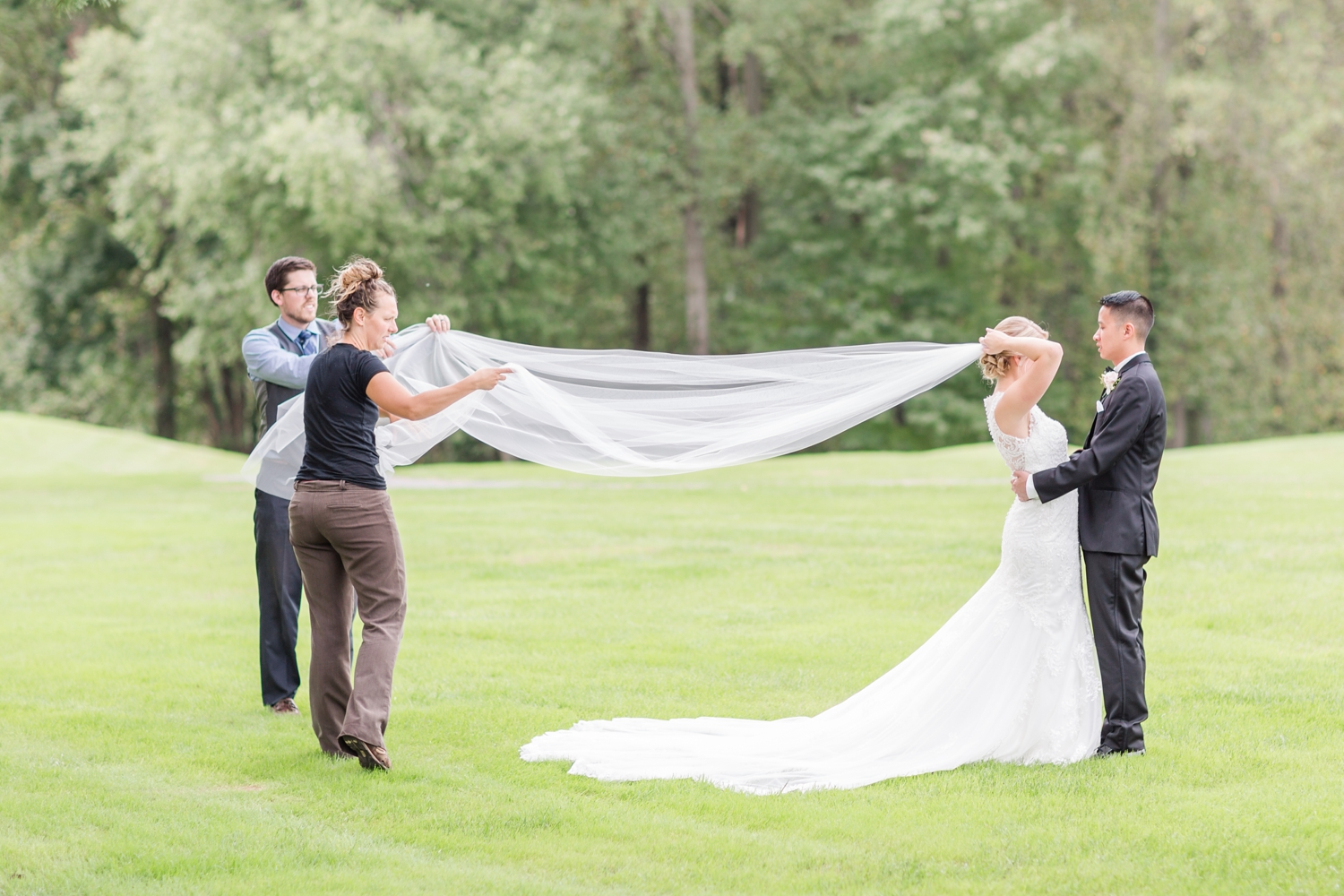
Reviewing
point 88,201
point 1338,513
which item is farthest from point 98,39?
point 1338,513

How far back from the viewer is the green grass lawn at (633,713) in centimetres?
508

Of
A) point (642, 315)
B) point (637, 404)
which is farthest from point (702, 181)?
point (637, 404)

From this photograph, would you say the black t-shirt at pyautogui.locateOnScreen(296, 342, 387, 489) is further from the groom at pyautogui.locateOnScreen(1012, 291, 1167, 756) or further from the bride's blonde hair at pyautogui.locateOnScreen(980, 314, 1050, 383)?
the groom at pyautogui.locateOnScreen(1012, 291, 1167, 756)

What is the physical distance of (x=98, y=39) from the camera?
31.7m

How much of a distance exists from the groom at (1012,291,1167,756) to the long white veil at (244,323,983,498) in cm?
88

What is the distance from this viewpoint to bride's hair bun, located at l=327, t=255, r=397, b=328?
6234mm

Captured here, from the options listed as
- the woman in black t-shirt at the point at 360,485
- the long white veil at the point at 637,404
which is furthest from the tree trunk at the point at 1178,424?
the woman in black t-shirt at the point at 360,485

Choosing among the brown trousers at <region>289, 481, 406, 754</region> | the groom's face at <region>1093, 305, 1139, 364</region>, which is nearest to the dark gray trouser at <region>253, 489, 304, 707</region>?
the brown trousers at <region>289, 481, 406, 754</region>

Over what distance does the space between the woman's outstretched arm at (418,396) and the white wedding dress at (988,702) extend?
186cm

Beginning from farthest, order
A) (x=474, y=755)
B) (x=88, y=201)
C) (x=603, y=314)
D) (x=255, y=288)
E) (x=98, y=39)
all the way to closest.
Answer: (x=603, y=314)
(x=88, y=201)
(x=98, y=39)
(x=255, y=288)
(x=474, y=755)

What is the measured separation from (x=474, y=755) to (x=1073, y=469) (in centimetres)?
332

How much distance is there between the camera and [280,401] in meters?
7.52

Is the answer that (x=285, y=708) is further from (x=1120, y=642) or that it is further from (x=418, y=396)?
(x=1120, y=642)

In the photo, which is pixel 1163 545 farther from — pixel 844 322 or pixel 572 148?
pixel 844 322
